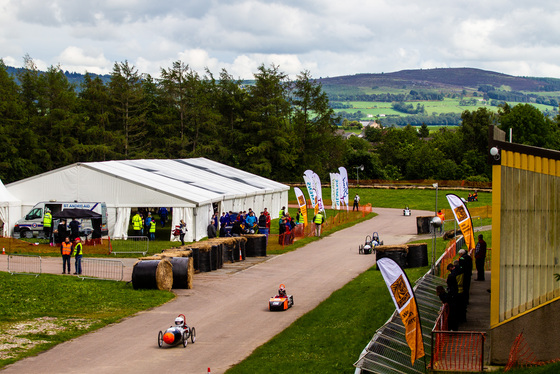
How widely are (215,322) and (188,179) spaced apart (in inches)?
1032

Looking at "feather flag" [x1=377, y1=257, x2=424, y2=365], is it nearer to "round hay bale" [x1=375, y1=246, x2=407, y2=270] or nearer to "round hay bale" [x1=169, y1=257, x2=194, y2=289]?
"round hay bale" [x1=169, y1=257, x2=194, y2=289]

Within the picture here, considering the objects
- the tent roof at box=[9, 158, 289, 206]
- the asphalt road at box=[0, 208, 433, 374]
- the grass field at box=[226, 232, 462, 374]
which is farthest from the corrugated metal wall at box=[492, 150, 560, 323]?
the tent roof at box=[9, 158, 289, 206]

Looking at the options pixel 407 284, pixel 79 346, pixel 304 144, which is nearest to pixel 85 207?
pixel 79 346

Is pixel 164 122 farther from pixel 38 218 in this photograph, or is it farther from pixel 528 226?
pixel 528 226

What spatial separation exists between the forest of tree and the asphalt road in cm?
4999

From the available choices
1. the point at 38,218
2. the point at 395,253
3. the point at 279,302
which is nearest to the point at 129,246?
the point at 38,218

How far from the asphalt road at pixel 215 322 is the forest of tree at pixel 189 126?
164ft

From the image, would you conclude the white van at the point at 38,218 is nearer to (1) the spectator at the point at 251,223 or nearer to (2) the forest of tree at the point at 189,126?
(1) the spectator at the point at 251,223

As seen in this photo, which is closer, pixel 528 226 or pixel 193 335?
pixel 528 226

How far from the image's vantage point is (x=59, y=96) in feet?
254

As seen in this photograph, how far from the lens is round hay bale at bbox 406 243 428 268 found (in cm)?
2862

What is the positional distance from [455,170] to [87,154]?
179 feet

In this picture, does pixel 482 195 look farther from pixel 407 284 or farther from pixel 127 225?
pixel 407 284

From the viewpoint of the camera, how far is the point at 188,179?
45094mm
